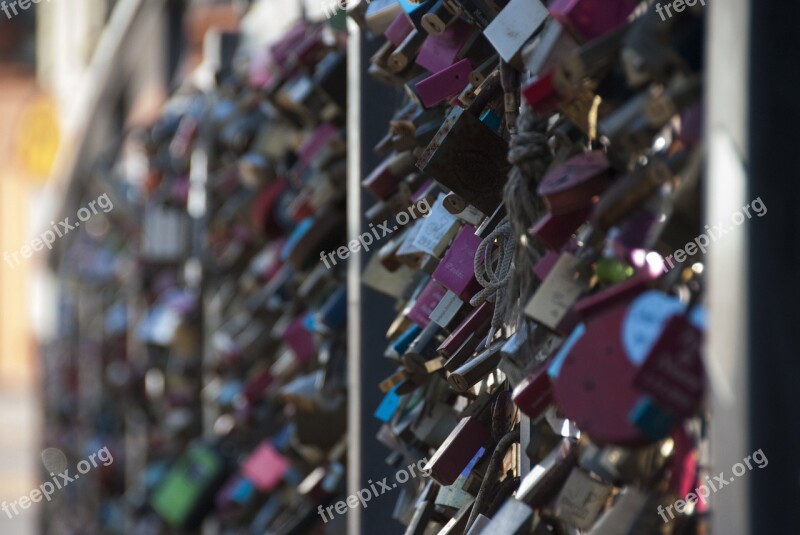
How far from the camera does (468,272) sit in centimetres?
143

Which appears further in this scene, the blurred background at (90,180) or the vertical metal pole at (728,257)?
the blurred background at (90,180)

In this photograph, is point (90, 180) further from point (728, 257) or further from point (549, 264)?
point (728, 257)

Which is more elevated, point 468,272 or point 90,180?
point 468,272

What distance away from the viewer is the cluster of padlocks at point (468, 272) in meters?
0.98

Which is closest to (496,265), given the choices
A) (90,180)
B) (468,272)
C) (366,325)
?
(468,272)

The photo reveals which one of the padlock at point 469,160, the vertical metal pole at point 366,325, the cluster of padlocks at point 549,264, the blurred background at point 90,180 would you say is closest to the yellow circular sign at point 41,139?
the blurred background at point 90,180

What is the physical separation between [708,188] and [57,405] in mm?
5736

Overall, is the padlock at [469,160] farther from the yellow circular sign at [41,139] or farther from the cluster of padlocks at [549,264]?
the yellow circular sign at [41,139]

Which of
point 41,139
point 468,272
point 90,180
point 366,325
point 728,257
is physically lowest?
point 41,139

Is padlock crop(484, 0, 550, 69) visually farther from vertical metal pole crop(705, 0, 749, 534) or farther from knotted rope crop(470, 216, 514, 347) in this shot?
vertical metal pole crop(705, 0, 749, 534)

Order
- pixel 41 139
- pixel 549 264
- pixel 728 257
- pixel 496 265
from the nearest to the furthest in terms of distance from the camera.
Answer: pixel 728 257, pixel 549 264, pixel 496 265, pixel 41 139

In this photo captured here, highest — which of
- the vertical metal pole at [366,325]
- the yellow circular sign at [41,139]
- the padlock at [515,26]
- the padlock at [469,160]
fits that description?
the padlock at [515,26]

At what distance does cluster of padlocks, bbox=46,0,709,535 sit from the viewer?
0.98 metres

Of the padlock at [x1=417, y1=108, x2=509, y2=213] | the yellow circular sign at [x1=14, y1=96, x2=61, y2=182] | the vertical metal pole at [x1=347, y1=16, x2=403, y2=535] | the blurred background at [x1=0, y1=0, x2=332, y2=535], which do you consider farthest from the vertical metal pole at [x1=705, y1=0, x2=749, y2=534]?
the yellow circular sign at [x1=14, y1=96, x2=61, y2=182]
